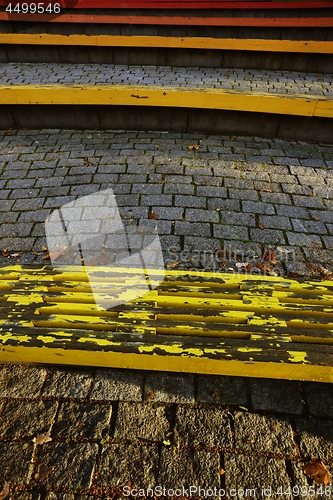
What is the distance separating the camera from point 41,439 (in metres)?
1.94

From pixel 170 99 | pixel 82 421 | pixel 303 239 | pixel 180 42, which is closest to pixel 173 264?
pixel 303 239

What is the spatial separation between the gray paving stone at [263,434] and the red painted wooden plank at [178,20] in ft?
31.0

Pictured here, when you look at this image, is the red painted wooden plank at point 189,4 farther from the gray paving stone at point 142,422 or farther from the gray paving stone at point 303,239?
the gray paving stone at point 142,422

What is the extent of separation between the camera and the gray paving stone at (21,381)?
2.17 meters

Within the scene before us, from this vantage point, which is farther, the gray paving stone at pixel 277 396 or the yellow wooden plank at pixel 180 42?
the yellow wooden plank at pixel 180 42

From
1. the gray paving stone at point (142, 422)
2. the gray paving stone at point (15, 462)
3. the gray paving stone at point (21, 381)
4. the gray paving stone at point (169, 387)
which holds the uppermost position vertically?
the gray paving stone at point (15, 462)

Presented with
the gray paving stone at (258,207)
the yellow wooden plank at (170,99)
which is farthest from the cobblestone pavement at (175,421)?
the yellow wooden plank at (170,99)

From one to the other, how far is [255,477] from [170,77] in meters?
7.67

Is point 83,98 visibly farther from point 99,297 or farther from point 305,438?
point 305,438

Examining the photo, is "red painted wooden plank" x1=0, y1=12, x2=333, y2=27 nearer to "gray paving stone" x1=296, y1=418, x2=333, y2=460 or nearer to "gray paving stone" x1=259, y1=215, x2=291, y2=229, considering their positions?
"gray paving stone" x1=259, y1=215, x2=291, y2=229

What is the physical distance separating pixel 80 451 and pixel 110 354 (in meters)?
0.58

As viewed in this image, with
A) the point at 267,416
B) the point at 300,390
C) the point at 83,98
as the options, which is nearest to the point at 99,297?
the point at 267,416

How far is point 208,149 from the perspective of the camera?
A: 501 centimetres

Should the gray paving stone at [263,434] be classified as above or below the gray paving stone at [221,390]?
above
